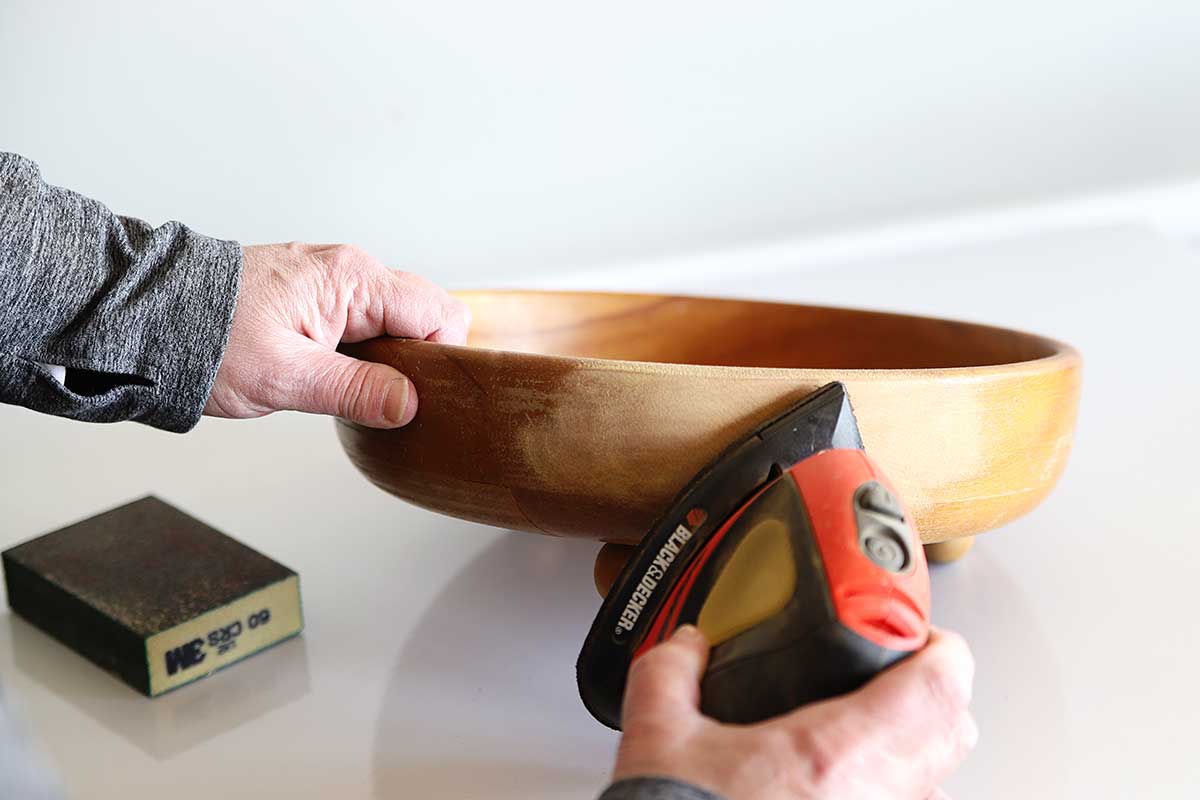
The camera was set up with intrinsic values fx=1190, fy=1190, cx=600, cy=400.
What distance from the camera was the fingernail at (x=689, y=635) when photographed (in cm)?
58

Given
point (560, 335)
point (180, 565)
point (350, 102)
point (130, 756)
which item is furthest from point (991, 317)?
point (130, 756)

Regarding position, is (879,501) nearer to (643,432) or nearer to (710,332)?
(643,432)

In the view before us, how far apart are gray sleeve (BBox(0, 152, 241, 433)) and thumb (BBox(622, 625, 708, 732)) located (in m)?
0.36

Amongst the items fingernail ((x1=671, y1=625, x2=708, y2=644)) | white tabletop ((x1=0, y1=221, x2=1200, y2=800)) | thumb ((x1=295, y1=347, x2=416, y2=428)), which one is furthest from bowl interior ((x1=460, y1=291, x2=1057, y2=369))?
fingernail ((x1=671, y1=625, x2=708, y2=644))

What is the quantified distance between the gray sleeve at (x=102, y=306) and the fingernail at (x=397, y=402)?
0.11 m

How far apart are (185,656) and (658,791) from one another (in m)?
0.44

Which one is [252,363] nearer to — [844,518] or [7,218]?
[7,218]

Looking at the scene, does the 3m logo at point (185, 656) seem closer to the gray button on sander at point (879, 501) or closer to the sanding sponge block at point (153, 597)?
the sanding sponge block at point (153, 597)

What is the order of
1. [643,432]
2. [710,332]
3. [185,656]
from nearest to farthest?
1. [643,432]
2. [185,656]
3. [710,332]

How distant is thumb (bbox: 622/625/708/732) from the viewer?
54 cm

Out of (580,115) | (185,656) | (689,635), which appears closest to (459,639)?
(185,656)

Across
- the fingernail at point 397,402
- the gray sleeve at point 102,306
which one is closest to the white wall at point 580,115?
the gray sleeve at point 102,306

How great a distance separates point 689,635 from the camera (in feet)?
1.90

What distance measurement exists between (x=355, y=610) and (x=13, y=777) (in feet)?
0.90
